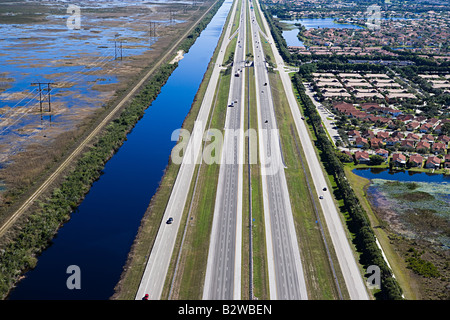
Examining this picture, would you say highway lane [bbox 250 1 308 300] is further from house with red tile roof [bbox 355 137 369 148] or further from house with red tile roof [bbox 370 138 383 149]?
house with red tile roof [bbox 370 138 383 149]

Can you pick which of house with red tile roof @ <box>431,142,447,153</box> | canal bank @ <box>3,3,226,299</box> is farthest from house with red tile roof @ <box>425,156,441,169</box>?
canal bank @ <box>3,3,226,299</box>

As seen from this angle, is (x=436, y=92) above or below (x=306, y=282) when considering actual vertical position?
above

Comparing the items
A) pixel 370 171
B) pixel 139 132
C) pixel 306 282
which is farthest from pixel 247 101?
pixel 306 282

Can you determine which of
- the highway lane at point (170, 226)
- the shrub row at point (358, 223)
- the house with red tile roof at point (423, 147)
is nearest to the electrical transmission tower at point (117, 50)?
the highway lane at point (170, 226)

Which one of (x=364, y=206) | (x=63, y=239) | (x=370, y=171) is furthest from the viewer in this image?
(x=370, y=171)

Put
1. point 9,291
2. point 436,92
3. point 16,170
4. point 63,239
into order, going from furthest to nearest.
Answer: point 436,92 < point 16,170 < point 63,239 < point 9,291

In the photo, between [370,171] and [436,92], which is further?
[436,92]

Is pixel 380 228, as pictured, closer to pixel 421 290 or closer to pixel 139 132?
Result: pixel 421 290

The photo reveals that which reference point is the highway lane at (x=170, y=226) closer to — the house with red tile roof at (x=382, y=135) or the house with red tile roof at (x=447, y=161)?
the house with red tile roof at (x=382, y=135)
